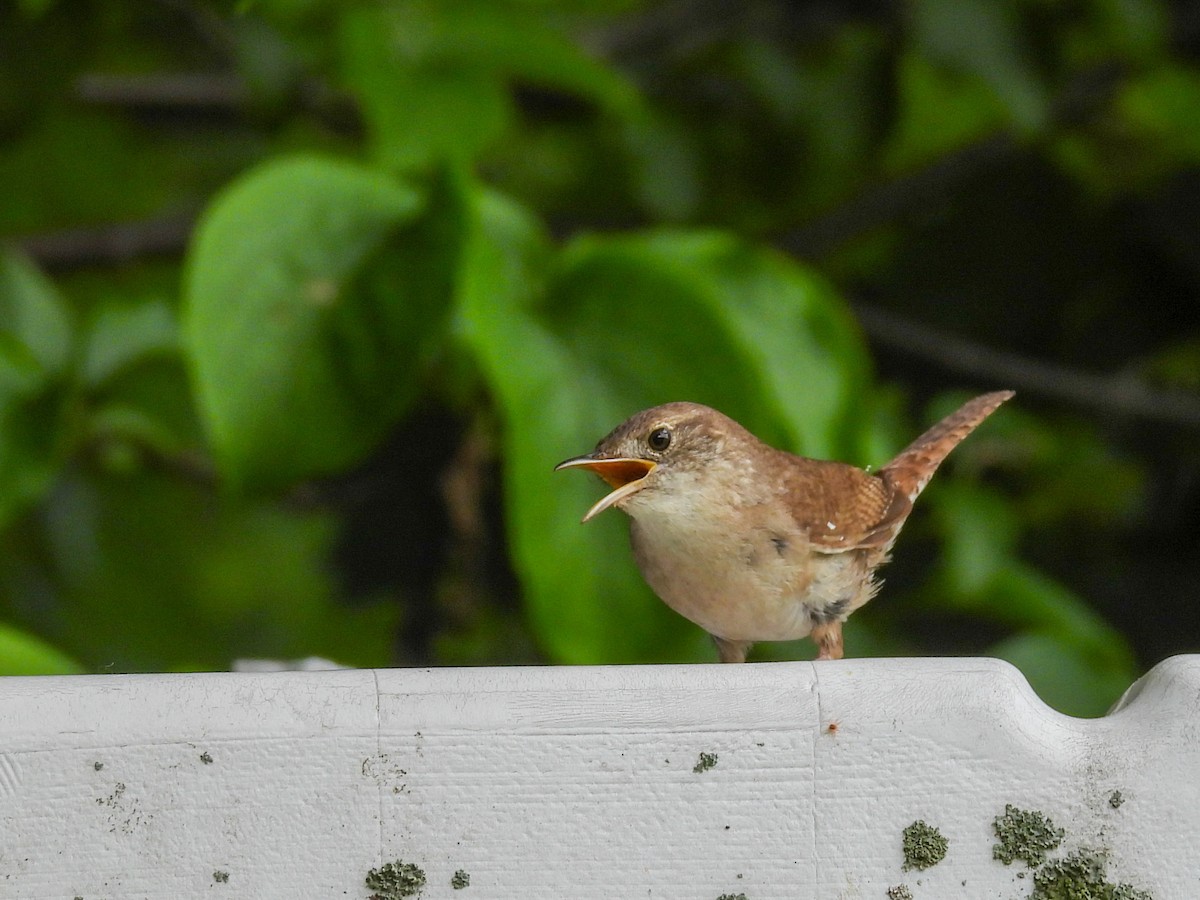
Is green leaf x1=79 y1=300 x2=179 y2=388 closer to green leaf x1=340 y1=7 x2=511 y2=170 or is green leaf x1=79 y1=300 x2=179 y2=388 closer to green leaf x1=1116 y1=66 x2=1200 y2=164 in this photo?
green leaf x1=340 y1=7 x2=511 y2=170

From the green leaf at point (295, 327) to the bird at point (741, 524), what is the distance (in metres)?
0.65

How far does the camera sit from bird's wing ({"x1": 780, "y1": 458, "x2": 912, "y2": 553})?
1617 mm

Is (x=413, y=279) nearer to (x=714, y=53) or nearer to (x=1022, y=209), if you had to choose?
(x=714, y=53)

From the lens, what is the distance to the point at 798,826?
1.07 m

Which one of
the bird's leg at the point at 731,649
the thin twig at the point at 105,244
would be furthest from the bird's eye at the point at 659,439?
the thin twig at the point at 105,244

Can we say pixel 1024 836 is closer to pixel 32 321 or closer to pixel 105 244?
pixel 32 321

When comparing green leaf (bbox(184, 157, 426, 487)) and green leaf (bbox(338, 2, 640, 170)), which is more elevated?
green leaf (bbox(338, 2, 640, 170))

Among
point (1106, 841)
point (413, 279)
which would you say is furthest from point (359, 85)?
point (1106, 841)

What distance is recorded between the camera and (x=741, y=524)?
5.22 ft

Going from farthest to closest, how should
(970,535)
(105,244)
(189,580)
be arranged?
(189,580), (105,244), (970,535)

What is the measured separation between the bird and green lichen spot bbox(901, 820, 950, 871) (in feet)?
1.51

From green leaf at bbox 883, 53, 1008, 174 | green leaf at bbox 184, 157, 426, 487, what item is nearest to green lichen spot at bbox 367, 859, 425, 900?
green leaf at bbox 184, 157, 426, 487

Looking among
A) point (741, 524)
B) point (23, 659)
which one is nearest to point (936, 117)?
point (741, 524)

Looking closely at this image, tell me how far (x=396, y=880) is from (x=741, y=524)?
68 cm
